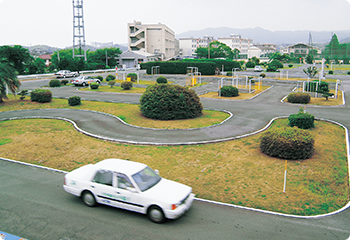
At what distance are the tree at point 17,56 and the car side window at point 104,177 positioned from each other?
54.7m

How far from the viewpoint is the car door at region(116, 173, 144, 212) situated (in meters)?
8.40

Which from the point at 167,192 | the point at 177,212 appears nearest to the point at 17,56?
the point at 167,192

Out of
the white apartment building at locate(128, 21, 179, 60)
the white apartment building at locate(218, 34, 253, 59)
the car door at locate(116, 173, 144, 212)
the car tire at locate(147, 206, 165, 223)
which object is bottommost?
the car tire at locate(147, 206, 165, 223)

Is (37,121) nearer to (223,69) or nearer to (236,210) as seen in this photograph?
(236,210)

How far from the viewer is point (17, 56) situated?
57812mm

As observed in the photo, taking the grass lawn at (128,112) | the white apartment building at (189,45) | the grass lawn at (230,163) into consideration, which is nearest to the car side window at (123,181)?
the grass lawn at (230,163)

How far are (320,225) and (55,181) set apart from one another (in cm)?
942

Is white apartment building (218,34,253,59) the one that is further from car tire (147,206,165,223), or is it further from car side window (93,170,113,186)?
car tire (147,206,165,223)

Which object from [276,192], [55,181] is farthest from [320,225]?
[55,181]

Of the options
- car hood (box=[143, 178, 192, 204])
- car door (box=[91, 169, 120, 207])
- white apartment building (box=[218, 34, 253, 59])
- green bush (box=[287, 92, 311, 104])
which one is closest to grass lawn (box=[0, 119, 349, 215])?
car hood (box=[143, 178, 192, 204])

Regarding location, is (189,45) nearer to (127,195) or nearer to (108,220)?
(127,195)

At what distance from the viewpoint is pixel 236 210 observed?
9227 mm

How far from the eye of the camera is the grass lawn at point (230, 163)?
33.1 feet

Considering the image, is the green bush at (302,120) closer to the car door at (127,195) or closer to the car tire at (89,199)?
the car door at (127,195)
